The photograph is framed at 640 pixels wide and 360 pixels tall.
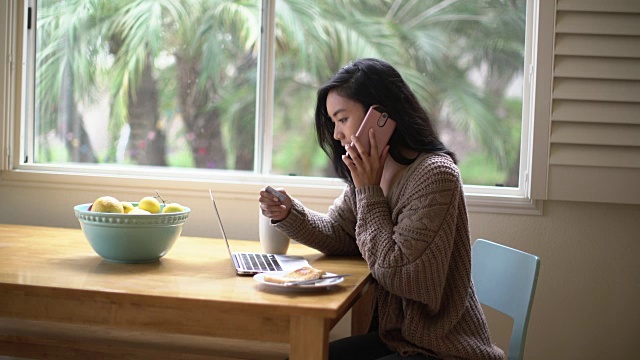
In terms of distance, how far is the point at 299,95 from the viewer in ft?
8.86

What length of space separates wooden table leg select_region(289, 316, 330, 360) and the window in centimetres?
127

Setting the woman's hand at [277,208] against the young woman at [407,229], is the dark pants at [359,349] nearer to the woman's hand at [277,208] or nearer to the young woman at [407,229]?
the young woman at [407,229]

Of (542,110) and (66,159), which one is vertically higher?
(542,110)

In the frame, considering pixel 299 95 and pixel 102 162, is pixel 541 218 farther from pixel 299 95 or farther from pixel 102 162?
pixel 102 162

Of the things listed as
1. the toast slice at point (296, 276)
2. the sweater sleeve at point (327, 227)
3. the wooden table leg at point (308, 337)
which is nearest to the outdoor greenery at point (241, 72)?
the sweater sleeve at point (327, 227)

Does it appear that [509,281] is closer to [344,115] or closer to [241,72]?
[344,115]

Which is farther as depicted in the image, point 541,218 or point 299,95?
point 299,95

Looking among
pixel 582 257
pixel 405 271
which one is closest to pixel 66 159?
pixel 405 271

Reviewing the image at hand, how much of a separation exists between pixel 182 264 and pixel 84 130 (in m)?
1.20

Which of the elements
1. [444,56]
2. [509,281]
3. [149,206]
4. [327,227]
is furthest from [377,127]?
[444,56]

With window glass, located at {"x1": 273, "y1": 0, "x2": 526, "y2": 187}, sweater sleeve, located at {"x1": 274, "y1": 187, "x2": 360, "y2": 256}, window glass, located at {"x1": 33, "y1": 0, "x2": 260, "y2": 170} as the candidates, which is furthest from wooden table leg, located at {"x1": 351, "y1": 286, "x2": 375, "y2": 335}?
window glass, located at {"x1": 33, "y1": 0, "x2": 260, "y2": 170}

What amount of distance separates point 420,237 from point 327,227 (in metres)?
0.54

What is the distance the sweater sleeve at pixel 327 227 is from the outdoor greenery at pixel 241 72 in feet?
1.90

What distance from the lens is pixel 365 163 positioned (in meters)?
1.80
